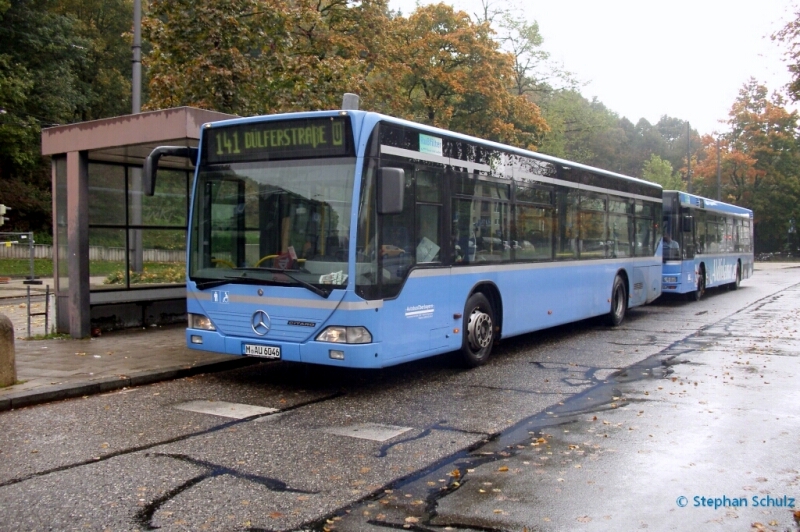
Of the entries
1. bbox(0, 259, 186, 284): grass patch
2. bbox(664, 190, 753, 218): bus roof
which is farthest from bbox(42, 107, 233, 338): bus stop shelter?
bbox(664, 190, 753, 218): bus roof

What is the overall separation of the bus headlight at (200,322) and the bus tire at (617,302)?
8.93 m

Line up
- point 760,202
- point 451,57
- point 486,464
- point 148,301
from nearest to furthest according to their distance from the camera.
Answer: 1. point 486,464
2. point 148,301
3. point 451,57
4. point 760,202

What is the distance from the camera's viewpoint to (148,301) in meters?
13.9

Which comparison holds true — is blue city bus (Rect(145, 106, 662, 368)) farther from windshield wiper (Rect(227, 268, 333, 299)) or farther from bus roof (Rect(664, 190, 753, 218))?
bus roof (Rect(664, 190, 753, 218))

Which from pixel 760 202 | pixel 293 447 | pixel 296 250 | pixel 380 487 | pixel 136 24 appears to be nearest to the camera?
pixel 380 487

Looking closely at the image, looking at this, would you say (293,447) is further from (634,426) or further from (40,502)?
(634,426)

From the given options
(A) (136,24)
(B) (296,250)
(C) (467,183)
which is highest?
(A) (136,24)

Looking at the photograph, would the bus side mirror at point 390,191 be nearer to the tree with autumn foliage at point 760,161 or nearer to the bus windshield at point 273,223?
the bus windshield at point 273,223

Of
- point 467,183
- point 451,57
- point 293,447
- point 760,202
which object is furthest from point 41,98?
point 760,202

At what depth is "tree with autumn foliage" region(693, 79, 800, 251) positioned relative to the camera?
2544 inches

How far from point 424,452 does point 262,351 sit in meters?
2.95

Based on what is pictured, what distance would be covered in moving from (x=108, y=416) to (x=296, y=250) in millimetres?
2552

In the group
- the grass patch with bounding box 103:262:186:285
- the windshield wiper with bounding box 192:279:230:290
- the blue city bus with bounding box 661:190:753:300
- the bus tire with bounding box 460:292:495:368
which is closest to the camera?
the windshield wiper with bounding box 192:279:230:290

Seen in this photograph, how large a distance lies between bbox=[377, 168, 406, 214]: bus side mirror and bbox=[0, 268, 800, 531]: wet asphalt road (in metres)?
2.10
